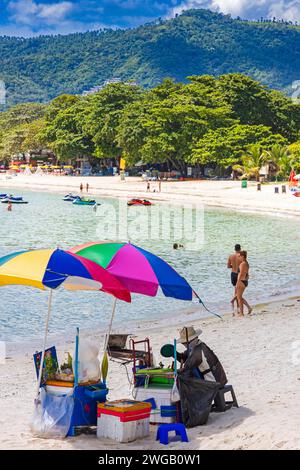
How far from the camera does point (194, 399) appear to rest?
8688mm

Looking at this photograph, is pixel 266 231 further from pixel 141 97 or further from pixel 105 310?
pixel 141 97

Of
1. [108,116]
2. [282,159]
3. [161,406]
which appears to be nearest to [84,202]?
[282,159]

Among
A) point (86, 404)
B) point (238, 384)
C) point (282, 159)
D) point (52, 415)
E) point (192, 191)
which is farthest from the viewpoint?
point (192, 191)

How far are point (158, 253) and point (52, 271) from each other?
25087 mm

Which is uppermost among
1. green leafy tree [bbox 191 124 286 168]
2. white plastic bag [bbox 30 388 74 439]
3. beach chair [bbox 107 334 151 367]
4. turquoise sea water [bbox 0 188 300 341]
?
green leafy tree [bbox 191 124 286 168]

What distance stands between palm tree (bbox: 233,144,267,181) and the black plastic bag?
6160 cm

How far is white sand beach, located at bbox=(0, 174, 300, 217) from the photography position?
189 ft

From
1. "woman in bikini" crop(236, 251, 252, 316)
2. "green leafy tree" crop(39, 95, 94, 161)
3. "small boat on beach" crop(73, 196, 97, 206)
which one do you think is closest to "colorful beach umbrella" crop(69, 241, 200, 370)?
"woman in bikini" crop(236, 251, 252, 316)

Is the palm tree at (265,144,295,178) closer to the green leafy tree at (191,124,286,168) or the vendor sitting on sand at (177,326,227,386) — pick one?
the green leafy tree at (191,124,286,168)

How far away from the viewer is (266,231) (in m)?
42.5

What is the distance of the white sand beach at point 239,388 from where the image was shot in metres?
7.96

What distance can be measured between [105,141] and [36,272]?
84764 millimetres

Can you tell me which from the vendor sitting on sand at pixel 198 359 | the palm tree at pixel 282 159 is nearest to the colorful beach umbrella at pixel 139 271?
the vendor sitting on sand at pixel 198 359

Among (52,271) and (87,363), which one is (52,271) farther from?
(87,363)
